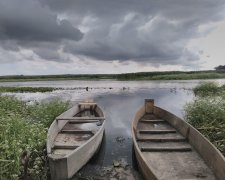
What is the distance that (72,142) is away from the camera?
40.8ft

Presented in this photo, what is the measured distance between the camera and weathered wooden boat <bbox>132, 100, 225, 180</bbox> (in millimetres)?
8648

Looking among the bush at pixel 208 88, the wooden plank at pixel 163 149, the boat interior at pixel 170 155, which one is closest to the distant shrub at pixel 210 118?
the boat interior at pixel 170 155

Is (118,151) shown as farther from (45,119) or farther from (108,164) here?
(45,119)

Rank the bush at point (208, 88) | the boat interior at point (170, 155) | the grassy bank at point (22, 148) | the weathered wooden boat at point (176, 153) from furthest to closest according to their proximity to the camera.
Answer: the bush at point (208, 88) → the boat interior at point (170, 155) → the weathered wooden boat at point (176, 153) → the grassy bank at point (22, 148)

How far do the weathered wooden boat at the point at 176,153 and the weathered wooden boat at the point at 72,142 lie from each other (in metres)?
1.95

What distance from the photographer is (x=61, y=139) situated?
42.2 feet

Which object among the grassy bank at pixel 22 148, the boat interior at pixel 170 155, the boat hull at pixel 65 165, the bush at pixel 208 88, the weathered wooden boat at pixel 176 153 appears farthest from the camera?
the bush at pixel 208 88

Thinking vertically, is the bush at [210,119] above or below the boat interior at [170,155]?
above

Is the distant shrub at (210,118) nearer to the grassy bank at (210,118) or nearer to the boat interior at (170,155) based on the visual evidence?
the grassy bank at (210,118)

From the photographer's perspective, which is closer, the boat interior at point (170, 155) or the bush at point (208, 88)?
the boat interior at point (170, 155)

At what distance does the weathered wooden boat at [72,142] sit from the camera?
866cm

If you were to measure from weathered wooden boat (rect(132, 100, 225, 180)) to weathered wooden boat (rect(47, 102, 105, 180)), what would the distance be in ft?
6.39

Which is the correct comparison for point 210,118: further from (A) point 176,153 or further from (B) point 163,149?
(B) point 163,149

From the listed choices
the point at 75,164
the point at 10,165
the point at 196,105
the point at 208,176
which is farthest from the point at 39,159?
the point at 196,105
